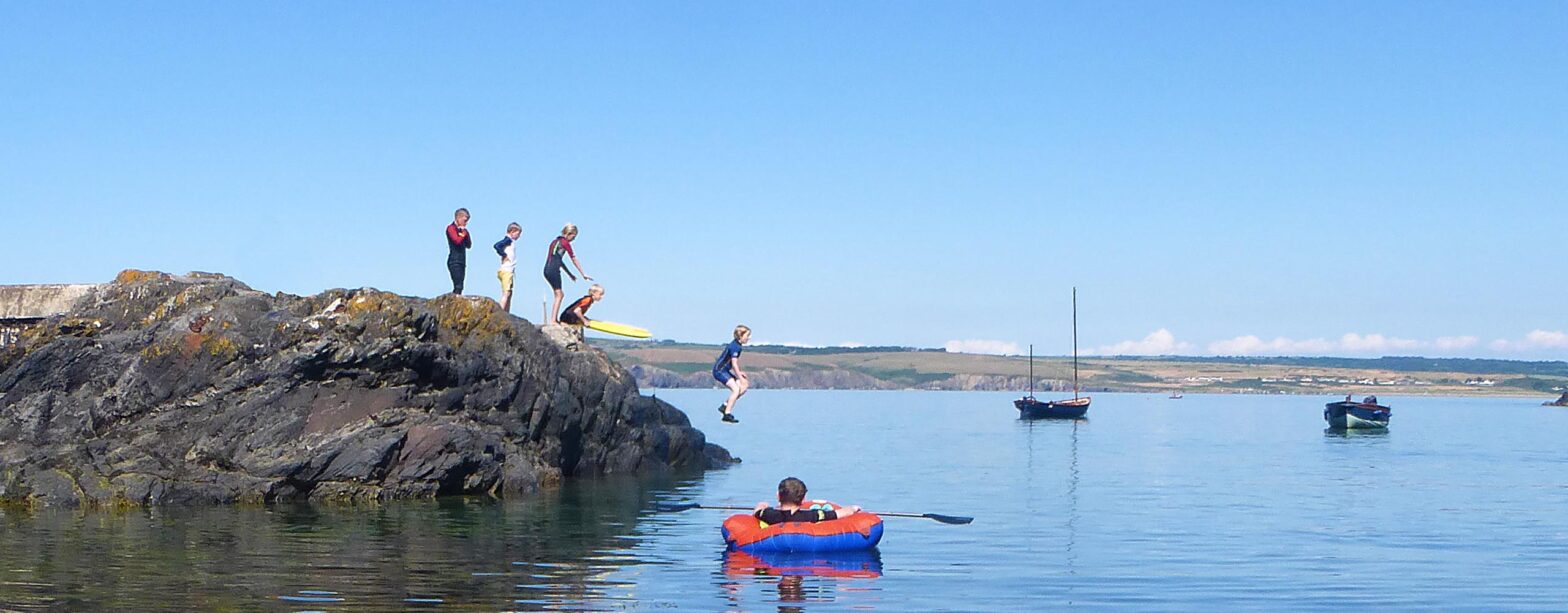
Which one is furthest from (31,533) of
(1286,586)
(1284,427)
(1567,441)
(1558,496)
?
(1284,427)

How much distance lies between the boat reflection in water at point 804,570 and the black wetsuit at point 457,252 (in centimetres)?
1464

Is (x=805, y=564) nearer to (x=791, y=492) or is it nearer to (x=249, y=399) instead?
(x=791, y=492)

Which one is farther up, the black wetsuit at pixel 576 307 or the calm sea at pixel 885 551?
the black wetsuit at pixel 576 307

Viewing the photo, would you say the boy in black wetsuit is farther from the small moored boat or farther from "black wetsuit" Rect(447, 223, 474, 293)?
"black wetsuit" Rect(447, 223, 474, 293)

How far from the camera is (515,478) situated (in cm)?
3991

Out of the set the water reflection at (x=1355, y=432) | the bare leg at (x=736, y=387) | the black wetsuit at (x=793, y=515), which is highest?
the bare leg at (x=736, y=387)

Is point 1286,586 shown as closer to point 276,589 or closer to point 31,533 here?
point 276,589

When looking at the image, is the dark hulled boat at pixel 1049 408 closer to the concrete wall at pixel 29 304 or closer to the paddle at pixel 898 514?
the paddle at pixel 898 514

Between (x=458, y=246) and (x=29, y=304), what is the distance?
1006 centimetres

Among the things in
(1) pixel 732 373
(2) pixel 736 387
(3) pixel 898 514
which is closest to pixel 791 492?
(3) pixel 898 514

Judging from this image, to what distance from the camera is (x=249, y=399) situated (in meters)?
36.2

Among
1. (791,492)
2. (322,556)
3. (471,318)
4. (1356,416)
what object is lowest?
(322,556)

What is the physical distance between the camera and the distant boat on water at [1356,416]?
104 m

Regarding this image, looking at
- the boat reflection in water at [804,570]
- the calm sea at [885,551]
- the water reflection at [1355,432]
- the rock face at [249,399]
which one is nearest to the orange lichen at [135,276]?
the rock face at [249,399]
